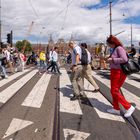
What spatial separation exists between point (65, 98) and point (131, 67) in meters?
2.99

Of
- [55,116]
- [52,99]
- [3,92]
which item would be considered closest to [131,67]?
[55,116]

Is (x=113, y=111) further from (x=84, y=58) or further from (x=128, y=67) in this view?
(x=84, y=58)

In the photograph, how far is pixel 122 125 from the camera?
5.97m

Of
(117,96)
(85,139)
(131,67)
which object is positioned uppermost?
(131,67)

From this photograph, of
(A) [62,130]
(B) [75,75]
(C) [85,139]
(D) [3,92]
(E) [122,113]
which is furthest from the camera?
(D) [3,92]

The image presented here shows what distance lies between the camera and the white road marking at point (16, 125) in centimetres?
552

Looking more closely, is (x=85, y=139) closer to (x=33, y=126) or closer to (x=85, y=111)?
(x=33, y=126)

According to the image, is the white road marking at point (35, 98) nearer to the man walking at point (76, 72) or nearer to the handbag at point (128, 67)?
the man walking at point (76, 72)

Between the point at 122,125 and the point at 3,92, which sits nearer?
the point at 122,125

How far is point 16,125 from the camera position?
19.6ft

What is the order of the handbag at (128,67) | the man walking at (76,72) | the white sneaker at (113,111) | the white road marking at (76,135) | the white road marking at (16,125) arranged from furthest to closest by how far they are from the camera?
the man walking at (76,72)
the white sneaker at (113,111)
the handbag at (128,67)
the white road marking at (16,125)
the white road marking at (76,135)

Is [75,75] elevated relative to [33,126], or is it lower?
elevated

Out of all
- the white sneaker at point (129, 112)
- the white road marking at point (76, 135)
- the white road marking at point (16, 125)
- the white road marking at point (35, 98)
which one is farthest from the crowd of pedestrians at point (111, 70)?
the white road marking at point (16, 125)

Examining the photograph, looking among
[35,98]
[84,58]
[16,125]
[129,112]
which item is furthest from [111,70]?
[35,98]
